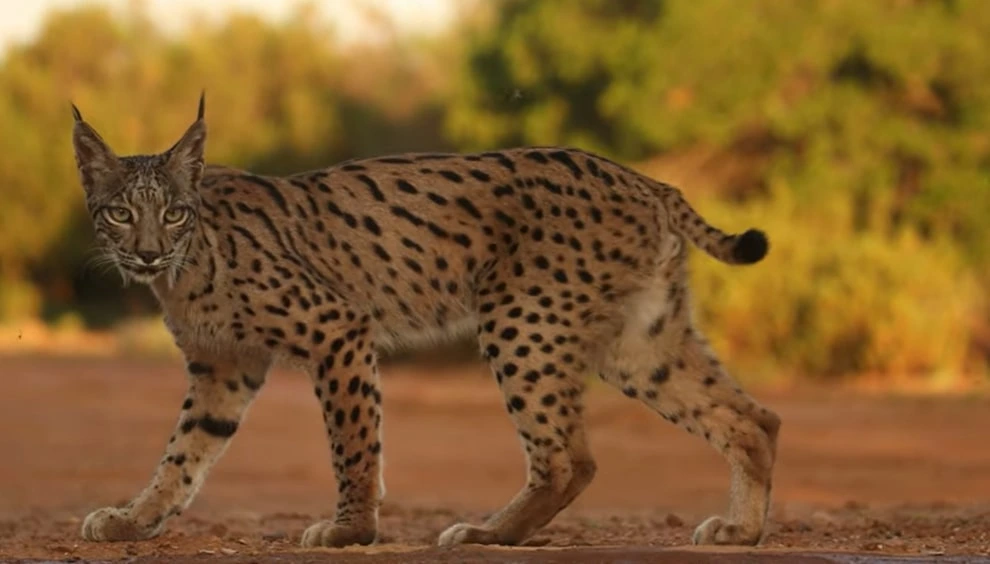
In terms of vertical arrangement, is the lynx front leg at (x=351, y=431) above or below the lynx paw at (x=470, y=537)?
above

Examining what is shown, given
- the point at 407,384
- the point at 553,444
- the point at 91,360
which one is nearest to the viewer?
the point at 553,444

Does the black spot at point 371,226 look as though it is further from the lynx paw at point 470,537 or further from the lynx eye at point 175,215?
the lynx paw at point 470,537

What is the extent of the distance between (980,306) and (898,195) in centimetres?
214

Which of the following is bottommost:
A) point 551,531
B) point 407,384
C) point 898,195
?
point 551,531

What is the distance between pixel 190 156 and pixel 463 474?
30.6 ft

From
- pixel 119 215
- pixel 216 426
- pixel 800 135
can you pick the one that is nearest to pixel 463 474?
pixel 216 426

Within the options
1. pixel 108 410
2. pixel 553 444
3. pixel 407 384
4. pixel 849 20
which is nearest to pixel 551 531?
pixel 553 444

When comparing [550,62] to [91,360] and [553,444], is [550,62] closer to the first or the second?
[91,360]

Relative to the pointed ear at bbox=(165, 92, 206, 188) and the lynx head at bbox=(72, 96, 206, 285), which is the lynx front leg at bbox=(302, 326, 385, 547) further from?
the pointed ear at bbox=(165, 92, 206, 188)

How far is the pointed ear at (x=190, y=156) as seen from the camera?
7867mm

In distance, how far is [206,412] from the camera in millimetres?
8273

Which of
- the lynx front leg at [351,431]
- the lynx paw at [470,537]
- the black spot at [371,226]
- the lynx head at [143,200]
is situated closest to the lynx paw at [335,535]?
the lynx front leg at [351,431]

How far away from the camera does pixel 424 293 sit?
8242 mm

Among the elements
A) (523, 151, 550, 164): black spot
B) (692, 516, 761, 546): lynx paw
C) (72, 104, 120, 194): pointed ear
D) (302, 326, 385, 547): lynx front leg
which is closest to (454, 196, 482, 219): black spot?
(523, 151, 550, 164): black spot
